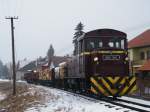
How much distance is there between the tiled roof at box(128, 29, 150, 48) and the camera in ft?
176

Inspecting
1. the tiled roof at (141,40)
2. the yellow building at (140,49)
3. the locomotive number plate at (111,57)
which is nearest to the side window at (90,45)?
the locomotive number plate at (111,57)

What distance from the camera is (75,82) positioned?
25.1 m

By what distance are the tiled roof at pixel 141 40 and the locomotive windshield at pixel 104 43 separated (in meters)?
31.7

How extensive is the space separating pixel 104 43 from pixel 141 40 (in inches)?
1391

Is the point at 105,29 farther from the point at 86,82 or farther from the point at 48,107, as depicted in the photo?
the point at 48,107

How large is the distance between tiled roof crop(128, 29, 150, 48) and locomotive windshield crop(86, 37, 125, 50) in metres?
31.7

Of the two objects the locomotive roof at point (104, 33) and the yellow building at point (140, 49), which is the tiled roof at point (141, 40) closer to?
the yellow building at point (140, 49)

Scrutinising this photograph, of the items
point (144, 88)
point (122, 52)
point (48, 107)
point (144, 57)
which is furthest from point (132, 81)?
point (144, 57)

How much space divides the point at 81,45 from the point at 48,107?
489 cm

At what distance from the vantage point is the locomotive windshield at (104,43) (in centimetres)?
2117

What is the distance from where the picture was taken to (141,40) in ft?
183

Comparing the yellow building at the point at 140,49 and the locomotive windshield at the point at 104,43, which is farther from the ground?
the yellow building at the point at 140,49

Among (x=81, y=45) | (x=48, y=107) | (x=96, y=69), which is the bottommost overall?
(x=48, y=107)

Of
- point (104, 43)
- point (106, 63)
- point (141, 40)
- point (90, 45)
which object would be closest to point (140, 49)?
point (141, 40)
